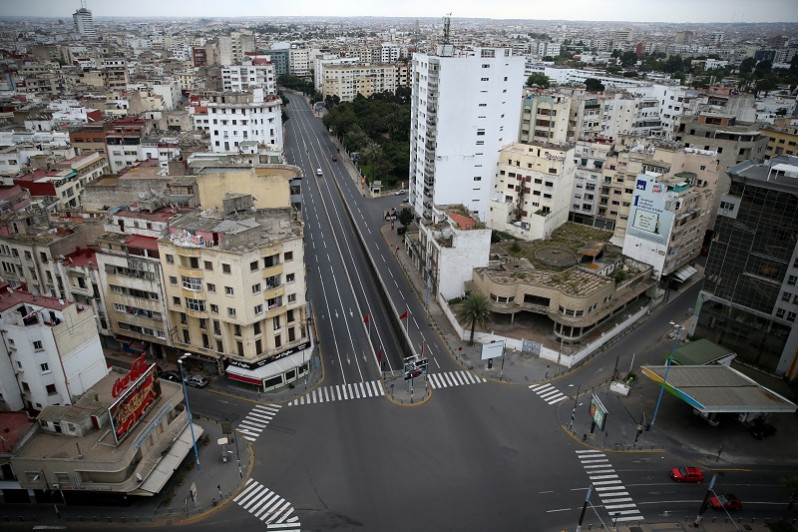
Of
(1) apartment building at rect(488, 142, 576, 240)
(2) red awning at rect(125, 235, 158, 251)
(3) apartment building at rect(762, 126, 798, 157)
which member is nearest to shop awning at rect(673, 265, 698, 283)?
(1) apartment building at rect(488, 142, 576, 240)

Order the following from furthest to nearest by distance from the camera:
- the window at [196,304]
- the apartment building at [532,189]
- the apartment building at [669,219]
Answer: the apartment building at [532,189], the apartment building at [669,219], the window at [196,304]

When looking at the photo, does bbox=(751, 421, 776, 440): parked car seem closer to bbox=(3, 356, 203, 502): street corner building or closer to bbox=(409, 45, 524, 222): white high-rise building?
bbox=(409, 45, 524, 222): white high-rise building

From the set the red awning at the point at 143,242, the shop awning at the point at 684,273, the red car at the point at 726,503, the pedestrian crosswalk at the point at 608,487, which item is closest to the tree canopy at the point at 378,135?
the shop awning at the point at 684,273

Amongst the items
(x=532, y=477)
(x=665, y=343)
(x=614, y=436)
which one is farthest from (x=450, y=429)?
(x=665, y=343)

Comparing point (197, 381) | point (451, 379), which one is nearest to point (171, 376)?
point (197, 381)

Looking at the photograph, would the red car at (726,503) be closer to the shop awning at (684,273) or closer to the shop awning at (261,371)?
the shop awning at (261,371)

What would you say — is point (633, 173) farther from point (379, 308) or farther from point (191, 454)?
point (191, 454)
